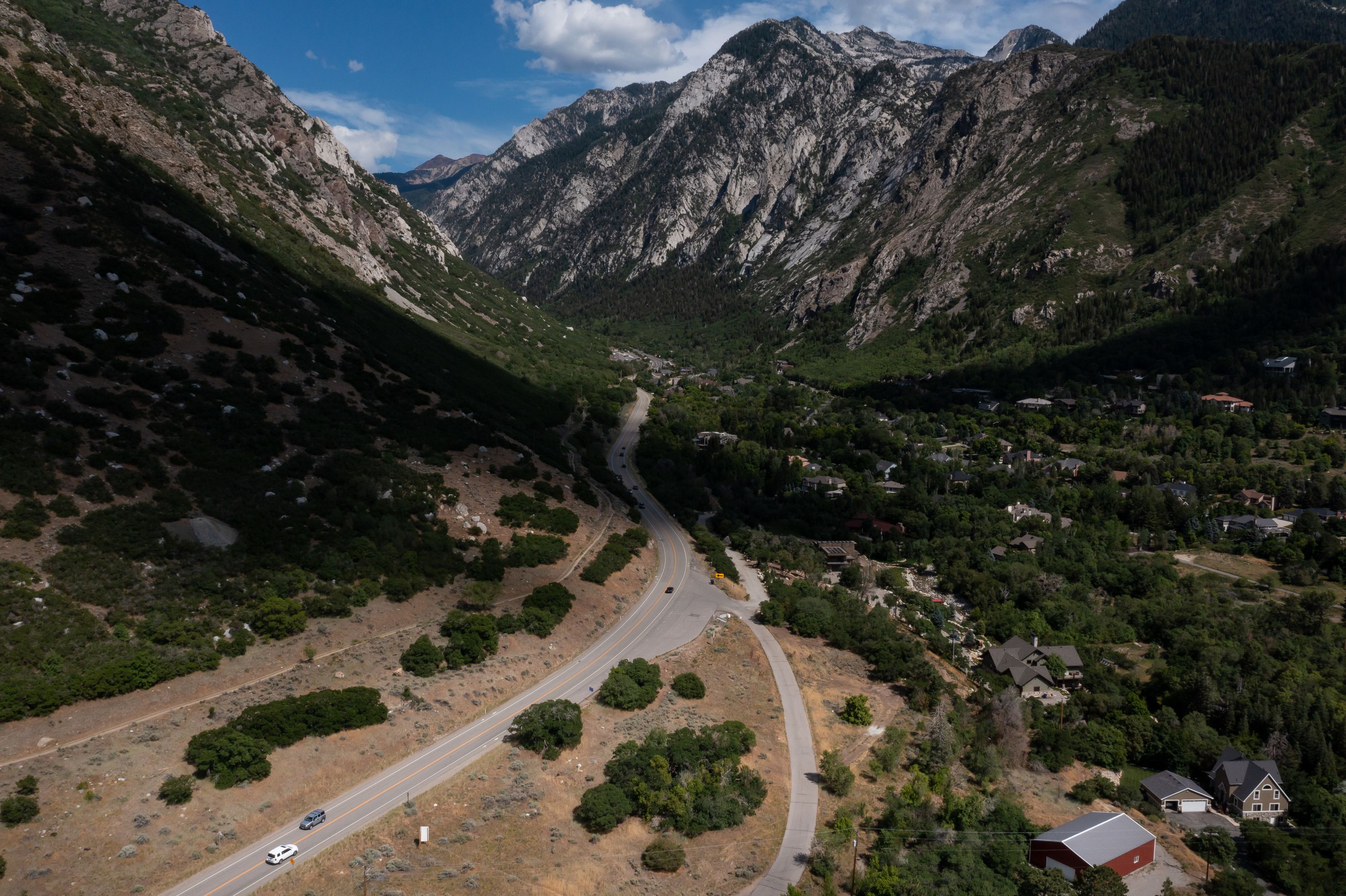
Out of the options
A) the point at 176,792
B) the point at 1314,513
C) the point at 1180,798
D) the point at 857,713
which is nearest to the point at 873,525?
the point at 857,713

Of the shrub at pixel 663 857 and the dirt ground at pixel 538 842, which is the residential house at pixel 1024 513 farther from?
the shrub at pixel 663 857

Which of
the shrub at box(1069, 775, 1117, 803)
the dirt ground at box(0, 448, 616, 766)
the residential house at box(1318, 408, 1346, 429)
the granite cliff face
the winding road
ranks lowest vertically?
the shrub at box(1069, 775, 1117, 803)

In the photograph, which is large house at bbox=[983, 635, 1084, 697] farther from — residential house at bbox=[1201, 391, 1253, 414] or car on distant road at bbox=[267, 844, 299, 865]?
residential house at bbox=[1201, 391, 1253, 414]

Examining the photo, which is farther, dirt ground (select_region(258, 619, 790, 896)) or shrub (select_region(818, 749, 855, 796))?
shrub (select_region(818, 749, 855, 796))

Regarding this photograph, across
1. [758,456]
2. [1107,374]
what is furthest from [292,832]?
[1107,374]

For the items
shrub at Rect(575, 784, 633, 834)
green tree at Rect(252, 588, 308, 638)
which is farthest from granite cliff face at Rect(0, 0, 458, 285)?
shrub at Rect(575, 784, 633, 834)

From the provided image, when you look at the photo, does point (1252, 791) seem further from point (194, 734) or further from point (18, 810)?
point (18, 810)
